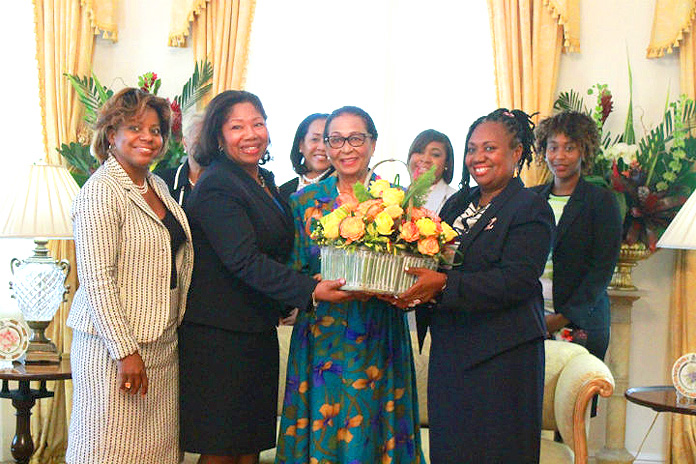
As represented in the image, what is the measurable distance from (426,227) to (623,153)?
2.66m

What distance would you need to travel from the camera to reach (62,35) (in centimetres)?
507

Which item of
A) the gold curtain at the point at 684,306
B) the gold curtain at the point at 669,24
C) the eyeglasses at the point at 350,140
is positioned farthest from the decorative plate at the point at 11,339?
the gold curtain at the point at 669,24

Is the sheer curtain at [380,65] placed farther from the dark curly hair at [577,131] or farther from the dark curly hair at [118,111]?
the dark curly hair at [118,111]

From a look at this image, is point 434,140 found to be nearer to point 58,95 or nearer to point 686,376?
point 686,376

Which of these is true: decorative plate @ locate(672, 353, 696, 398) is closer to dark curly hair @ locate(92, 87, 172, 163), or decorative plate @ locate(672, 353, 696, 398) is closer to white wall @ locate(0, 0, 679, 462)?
white wall @ locate(0, 0, 679, 462)

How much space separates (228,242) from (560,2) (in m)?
3.27

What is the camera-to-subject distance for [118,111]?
275 centimetres

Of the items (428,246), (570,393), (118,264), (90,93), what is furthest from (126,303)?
(90,93)

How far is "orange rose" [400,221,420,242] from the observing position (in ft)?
8.05

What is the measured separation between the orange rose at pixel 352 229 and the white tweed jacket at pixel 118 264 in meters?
0.63

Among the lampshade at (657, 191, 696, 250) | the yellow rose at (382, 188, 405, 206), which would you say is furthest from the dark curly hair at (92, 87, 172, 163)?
the lampshade at (657, 191, 696, 250)

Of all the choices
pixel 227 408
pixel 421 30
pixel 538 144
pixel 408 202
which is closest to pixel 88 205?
pixel 227 408

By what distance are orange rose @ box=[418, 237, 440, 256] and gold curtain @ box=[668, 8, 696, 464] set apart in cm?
321

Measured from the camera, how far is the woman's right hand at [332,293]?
8.66ft
